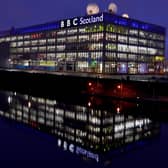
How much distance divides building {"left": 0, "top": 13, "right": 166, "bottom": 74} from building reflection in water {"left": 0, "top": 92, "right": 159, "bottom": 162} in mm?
92211

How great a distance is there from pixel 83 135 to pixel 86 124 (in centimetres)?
460

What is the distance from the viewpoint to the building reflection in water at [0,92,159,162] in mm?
24305

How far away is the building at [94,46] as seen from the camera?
135250 millimetres

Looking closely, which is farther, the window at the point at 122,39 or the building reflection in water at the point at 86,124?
the window at the point at 122,39

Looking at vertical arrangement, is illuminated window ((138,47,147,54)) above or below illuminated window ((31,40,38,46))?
below

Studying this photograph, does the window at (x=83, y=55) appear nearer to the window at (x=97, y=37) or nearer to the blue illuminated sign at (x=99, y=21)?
the window at (x=97, y=37)

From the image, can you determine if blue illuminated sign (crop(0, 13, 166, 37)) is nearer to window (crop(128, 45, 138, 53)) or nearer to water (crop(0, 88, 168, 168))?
window (crop(128, 45, 138, 53))

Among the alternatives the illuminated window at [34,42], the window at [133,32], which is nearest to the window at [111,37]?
the window at [133,32]

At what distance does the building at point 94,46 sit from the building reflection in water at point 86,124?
92.2 metres

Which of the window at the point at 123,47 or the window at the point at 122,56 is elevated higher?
the window at the point at 123,47

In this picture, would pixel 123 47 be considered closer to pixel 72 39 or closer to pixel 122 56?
pixel 122 56

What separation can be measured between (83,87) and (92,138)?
3174 cm

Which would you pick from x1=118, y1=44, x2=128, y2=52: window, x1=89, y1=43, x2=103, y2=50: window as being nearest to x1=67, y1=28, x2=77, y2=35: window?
x1=89, y1=43, x2=103, y2=50: window

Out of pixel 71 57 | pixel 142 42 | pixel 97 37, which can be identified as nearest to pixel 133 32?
pixel 142 42
